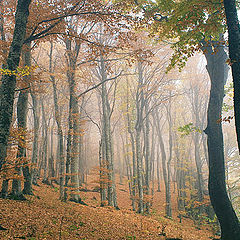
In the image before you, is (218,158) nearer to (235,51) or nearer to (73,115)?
(235,51)

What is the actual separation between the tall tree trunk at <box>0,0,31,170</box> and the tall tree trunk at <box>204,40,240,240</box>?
5185 mm

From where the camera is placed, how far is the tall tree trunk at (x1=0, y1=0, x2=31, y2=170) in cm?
460

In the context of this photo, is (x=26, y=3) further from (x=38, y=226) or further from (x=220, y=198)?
(x=220, y=198)

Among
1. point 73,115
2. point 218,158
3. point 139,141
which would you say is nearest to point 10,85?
point 73,115

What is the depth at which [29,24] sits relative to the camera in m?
6.48

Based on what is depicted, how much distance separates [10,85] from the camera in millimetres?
4906

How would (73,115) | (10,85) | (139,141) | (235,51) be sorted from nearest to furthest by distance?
(235,51)
(10,85)
(73,115)
(139,141)

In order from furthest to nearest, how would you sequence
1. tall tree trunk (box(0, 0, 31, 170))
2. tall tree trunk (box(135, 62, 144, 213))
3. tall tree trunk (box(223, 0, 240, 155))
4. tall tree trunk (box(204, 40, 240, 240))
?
tall tree trunk (box(135, 62, 144, 213)), tall tree trunk (box(204, 40, 240, 240)), tall tree trunk (box(0, 0, 31, 170)), tall tree trunk (box(223, 0, 240, 155))

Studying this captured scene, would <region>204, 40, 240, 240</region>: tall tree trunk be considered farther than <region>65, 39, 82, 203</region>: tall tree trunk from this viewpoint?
No

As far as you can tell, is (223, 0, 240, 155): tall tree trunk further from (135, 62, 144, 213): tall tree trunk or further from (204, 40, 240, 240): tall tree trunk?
(135, 62, 144, 213): tall tree trunk

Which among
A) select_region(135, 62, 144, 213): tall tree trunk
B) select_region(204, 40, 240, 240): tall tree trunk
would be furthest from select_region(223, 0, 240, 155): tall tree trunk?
select_region(135, 62, 144, 213): tall tree trunk

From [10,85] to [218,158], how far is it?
261 inches

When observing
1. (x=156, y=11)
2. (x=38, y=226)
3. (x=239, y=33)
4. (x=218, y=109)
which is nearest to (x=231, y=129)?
(x=218, y=109)

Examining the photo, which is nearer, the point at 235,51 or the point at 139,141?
the point at 235,51
